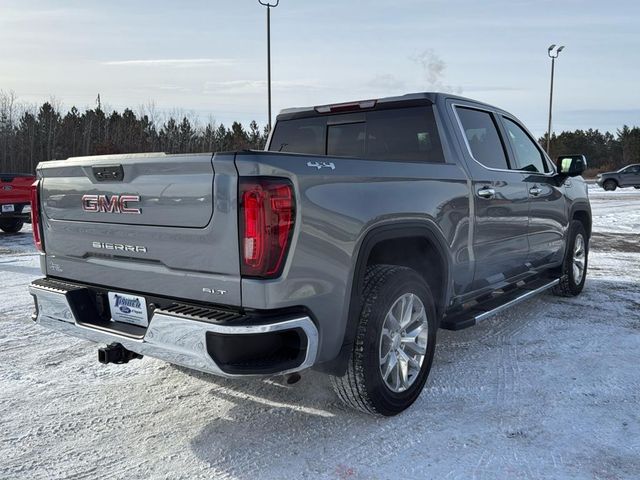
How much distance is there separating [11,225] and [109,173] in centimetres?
1109

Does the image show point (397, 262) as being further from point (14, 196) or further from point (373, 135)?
point (14, 196)

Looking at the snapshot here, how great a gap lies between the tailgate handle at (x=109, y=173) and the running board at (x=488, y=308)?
229 cm

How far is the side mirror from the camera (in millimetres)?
5555

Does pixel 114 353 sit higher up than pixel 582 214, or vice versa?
pixel 582 214

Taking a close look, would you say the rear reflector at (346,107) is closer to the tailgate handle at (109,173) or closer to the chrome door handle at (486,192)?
the chrome door handle at (486,192)

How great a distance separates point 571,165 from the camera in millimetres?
5555

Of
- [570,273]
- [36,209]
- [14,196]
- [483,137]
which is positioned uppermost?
[483,137]

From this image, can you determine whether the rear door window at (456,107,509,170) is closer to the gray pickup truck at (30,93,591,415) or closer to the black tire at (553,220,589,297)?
the gray pickup truck at (30,93,591,415)

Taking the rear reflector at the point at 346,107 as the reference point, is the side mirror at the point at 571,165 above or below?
below

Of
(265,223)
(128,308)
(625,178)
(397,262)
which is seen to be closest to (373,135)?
(397,262)

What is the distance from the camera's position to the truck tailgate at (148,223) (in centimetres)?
268

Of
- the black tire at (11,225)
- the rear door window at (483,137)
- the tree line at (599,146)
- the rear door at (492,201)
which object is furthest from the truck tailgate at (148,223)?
the tree line at (599,146)

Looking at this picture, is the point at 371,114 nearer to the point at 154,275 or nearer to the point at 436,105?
the point at 436,105

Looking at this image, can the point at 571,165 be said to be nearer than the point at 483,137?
No
